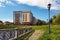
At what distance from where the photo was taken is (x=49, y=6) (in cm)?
A: 2292

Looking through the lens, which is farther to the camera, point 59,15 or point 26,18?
point 26,18

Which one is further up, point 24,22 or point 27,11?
point 27,11

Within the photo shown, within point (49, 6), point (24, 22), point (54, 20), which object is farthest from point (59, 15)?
point (49, 6)

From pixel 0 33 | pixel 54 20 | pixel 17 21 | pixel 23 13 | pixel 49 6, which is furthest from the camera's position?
pixel 23 13

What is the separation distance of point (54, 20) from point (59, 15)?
185 inches

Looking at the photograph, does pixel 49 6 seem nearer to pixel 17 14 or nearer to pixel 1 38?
pixel 1 38

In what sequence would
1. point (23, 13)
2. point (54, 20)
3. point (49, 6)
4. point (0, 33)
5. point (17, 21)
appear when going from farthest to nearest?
point (23, 13)
point (17, 21)
point (54, 20)
point (49, 6)
point (0, 33)

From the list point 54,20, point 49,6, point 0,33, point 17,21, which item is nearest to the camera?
point 0,33

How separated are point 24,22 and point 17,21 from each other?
17.0ft

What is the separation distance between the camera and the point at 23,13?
12912 centimetres

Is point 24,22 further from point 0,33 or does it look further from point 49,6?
point 0,33

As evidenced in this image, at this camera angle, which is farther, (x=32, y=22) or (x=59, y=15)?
(x=32, y=22)

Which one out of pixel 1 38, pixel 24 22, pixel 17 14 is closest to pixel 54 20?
pixel 24 22

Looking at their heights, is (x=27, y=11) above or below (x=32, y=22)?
above
